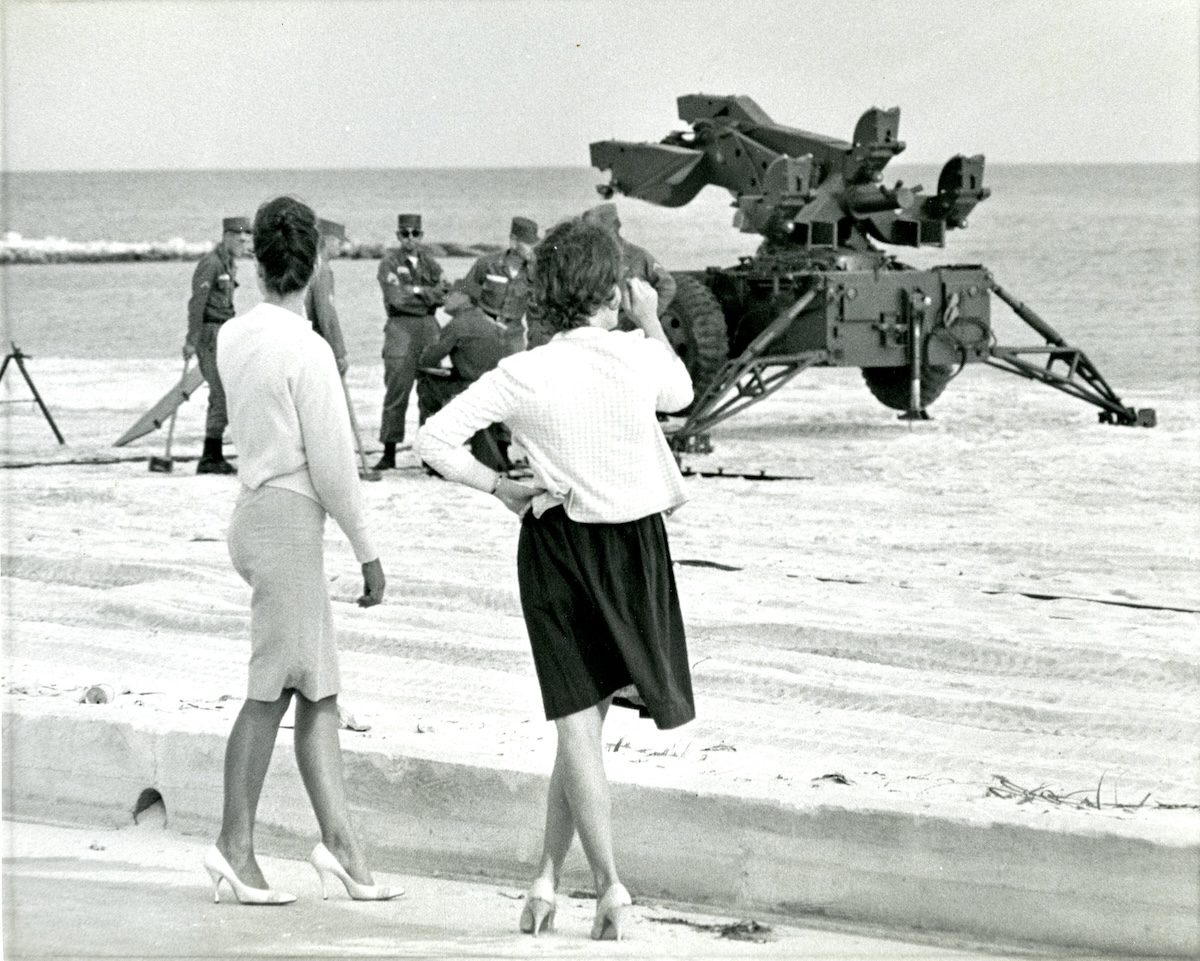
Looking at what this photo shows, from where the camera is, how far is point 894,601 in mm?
7578

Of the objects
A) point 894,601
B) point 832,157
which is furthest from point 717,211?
point 894,601

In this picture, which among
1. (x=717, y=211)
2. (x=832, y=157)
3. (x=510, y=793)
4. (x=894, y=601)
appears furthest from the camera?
(x=717, y=211)

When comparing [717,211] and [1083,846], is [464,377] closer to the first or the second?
[1083,846]

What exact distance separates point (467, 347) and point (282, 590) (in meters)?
6.80

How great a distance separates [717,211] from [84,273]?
36275 mm

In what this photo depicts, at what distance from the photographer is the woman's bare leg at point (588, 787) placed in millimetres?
4098

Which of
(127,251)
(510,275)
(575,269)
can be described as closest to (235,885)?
(575,269)

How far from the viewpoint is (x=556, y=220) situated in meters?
16.1

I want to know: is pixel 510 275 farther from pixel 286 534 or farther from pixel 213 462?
pixel 286 534

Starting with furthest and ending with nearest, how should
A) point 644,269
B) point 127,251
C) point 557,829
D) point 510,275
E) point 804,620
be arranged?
point 127,251 → point 510,275 → point 644,269 → point 804,620 → point 557,829

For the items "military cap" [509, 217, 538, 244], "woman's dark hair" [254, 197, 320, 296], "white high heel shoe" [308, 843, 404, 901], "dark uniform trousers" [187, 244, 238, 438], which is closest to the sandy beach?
"white high heel shoe" [308, 843, 404, 901]

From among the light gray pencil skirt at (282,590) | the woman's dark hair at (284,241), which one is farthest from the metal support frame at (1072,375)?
the light gray pencil skirt at (282,590)

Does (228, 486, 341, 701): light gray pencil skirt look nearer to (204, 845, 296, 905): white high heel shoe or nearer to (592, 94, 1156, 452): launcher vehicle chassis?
(204, 845, 296, 905): white high heel shoe

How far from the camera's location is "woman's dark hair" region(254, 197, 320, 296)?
14.4 ft
